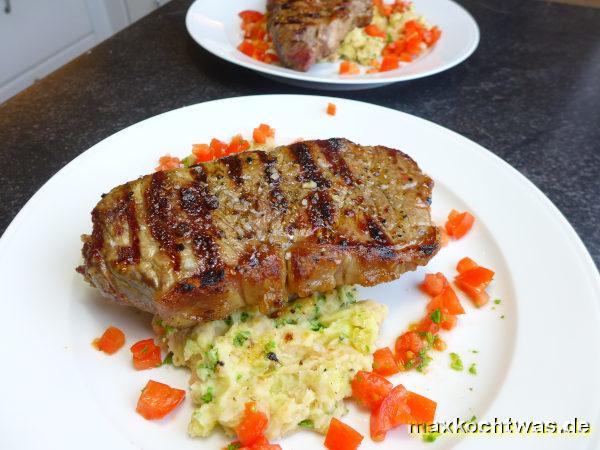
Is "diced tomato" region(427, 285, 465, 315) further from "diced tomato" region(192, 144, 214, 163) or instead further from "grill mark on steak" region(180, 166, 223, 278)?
"diced tomato" region(192, 144, 214, 163)

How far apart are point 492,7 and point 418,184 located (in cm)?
604

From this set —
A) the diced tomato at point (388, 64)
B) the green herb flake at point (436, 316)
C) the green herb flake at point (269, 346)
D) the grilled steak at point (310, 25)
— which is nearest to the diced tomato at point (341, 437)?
the green herb flake at point (269, 346)

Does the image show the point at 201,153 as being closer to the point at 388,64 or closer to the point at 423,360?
the point at 423,360

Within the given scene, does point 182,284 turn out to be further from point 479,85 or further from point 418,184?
point 479,85

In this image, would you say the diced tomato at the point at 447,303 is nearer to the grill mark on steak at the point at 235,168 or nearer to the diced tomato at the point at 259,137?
the grill mark on steak at the point at 235,168

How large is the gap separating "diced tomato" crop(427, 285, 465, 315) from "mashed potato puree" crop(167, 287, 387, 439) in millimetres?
359

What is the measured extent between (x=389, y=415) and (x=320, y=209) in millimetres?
1175

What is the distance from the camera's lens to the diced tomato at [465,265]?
3.40 meters

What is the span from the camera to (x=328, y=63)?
5.95m

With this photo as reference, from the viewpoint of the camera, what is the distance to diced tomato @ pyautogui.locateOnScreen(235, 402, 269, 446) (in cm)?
250

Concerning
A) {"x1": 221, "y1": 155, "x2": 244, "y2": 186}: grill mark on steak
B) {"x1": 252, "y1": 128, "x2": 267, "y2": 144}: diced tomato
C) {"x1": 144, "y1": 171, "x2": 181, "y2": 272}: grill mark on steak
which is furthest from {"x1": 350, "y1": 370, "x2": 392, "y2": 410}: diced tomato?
{"x1": 252, "y1": 128, "x2": 267, "y2": 144}: diced tomato

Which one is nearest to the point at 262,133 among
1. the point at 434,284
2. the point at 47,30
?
the point at 434,284

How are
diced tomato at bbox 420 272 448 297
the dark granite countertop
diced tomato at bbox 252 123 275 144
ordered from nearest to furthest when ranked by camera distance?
diced tomato at bbox 420 272 448 297 < diced tomato at bbox 252 123 275 144 < the dark granite countertop

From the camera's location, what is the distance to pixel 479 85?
602cm
